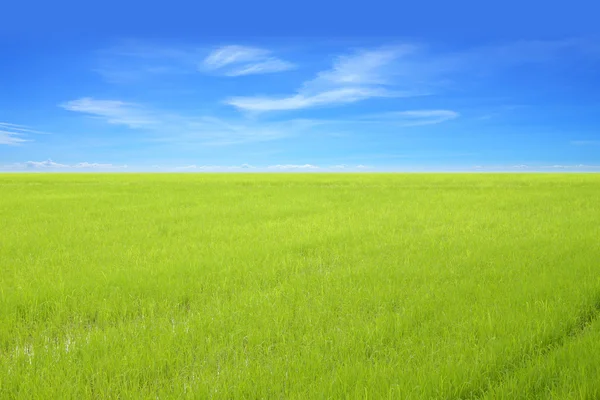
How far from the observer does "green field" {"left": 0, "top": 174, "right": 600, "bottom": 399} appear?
10.3 ft

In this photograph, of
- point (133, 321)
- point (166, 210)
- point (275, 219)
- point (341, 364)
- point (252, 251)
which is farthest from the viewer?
point (166, 210)

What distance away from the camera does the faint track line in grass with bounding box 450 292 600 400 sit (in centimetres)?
304

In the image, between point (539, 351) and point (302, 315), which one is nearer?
point (539, 351)

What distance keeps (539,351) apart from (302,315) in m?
2.08

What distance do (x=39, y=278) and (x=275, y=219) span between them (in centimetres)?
700

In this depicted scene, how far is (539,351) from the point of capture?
11.7 ft

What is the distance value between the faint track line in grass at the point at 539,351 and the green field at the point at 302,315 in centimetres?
1

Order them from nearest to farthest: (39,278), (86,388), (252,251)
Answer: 1. (86,388)
2. (39,278)
3. (252,251)

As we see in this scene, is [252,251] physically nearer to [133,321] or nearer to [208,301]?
[208,301]

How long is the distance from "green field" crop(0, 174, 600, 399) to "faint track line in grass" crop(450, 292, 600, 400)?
1 cm

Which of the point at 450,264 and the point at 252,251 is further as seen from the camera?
the point at 252,251

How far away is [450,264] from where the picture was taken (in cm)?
669

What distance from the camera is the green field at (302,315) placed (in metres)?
3.13

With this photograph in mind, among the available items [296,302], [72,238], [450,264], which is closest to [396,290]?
[296,302]
